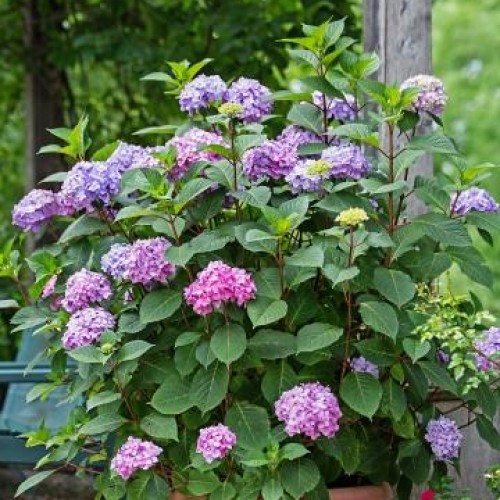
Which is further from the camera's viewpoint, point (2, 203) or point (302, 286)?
point (2, 203)

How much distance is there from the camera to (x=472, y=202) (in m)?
2.55

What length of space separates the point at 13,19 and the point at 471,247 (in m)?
3.61

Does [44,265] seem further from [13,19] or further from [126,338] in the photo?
[13,19]

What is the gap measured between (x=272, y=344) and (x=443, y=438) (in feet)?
1.43

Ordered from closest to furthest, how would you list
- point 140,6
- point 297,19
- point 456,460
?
point 456,460 < point 297,19 < point 140,6

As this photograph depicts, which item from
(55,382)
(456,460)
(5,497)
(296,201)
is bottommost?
(5,497)

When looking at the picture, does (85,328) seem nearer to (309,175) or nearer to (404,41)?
(309,175)

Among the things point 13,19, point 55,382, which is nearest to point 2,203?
point 13,19

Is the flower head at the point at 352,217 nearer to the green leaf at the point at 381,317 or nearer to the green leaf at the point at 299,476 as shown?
the green leaf at the point at 381,317

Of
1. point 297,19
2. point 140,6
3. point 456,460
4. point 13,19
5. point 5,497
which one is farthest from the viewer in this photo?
point 13,19

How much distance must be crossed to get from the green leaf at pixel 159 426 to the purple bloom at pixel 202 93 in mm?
695

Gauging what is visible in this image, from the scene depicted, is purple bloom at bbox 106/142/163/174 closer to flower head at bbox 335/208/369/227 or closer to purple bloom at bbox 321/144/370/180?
purple bloom at bbox 321/144/370/180

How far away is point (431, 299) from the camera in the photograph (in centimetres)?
Answer: 256

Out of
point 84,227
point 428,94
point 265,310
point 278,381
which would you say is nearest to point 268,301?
point 265,310
